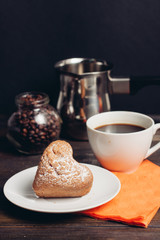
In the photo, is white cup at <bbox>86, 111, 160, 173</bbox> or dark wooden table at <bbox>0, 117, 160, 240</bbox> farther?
white cup at <bbox>86, 111, 160, 173</bbox>

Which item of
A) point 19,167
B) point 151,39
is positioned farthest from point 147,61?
point 19,167

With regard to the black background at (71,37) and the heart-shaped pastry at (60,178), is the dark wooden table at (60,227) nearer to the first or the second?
the heart-shaped pastry at (60,178)

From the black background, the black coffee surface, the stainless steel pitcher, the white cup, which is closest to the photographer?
the white cup

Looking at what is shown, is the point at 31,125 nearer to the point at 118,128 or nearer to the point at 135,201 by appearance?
the point at 118,128

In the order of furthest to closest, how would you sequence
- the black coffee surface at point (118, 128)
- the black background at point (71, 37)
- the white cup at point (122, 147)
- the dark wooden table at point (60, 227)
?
the black background at point (71, 37) < the black coffee surface at point (118, 128) < the white cup at point (122, 147) < the dark wooden table at point (60, 227)

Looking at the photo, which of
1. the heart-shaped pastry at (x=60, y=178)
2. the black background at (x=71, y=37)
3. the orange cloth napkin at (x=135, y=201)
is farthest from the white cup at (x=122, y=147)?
the black background at (x=71, y=37)

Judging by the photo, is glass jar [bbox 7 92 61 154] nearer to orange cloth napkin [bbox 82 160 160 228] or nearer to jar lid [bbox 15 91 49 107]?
jar lid [bbox 15 91 49 107]

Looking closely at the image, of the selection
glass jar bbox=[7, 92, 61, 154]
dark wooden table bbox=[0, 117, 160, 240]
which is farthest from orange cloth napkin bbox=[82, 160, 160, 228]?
glass jar bbox=[7, 92, 61, 154]
